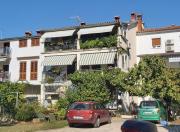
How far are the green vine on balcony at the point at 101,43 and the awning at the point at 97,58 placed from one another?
979mm

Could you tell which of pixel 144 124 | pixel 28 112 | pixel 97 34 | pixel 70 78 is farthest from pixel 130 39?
pixel 144 124

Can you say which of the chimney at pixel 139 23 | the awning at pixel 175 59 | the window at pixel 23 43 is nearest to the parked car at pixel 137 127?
the awning at pixel 175 59

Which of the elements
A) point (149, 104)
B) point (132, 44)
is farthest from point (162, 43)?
point (149, 104)

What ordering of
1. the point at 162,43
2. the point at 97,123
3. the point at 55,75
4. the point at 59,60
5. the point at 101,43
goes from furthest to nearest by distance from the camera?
the point at 162,43 → the point at 55,75 → the point at 59,60 → the point at 101,43 → the point at 97,123

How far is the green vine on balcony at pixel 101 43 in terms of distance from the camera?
42.0 m

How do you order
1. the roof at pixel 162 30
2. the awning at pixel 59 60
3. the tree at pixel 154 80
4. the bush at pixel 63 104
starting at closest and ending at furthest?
the tree at pixel 154 80 → the bush at pixel 63 104 → the awning at pixel 59 60 → the roof at pixel 162 30

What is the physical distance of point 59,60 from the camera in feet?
147

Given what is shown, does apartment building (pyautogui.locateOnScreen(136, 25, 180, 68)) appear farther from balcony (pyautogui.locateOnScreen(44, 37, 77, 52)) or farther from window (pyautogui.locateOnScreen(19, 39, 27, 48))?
window (pyautogui.locateOnScreen(19, 39, 27, 48))

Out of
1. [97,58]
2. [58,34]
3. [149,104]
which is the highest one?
[58,34]

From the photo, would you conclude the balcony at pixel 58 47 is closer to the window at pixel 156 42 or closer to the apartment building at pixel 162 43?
the apartment building at pixel 162 43

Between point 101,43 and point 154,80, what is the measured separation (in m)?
9.83

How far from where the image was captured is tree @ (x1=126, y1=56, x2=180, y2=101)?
111ft

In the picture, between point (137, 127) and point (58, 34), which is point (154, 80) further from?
→ point (137, 127)

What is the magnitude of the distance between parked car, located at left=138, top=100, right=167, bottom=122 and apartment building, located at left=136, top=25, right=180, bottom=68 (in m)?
16.7
